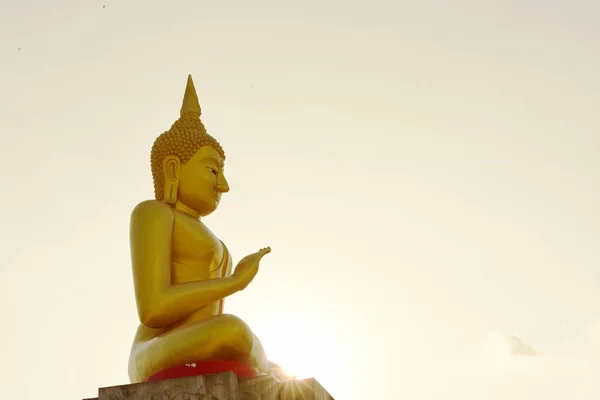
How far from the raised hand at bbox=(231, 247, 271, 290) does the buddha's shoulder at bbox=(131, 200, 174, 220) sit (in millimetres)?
922

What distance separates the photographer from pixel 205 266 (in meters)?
8.28

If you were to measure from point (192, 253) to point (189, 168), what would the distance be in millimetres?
1023

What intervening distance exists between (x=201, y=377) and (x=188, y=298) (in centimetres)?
113

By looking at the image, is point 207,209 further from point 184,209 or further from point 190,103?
point 190,103

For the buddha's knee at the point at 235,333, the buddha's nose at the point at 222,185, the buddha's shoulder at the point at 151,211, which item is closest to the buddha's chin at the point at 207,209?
the buddha's nose at the point at 222,185

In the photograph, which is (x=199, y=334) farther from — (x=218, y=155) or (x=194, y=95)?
(x=194, y=95)

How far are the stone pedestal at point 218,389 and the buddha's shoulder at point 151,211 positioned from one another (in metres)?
1.91

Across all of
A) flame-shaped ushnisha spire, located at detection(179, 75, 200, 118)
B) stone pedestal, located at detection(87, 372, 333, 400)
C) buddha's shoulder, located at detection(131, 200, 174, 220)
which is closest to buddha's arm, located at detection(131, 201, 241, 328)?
buddha's shoulder, located at detection(131, 200, 174, 220)

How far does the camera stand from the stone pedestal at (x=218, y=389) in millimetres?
6535

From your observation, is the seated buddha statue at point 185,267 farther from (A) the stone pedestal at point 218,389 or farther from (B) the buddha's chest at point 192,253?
(A) the stone pedestal at point 218,389

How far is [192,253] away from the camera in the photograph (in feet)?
26.9

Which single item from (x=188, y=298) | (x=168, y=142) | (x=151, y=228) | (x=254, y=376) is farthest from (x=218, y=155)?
(x=254, y=376)

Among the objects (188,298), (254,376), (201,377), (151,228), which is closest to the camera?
(201,377)

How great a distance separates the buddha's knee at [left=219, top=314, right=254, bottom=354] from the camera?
7168 millimetres
